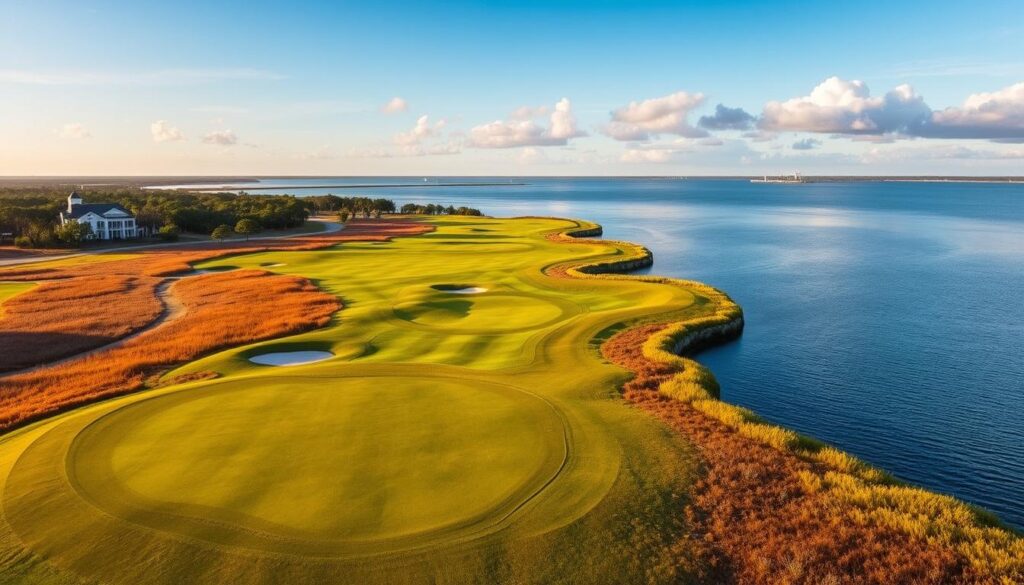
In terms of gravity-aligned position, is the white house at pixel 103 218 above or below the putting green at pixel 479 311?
above

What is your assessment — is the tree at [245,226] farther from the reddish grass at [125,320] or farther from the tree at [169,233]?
the reddish grass at [125,320]

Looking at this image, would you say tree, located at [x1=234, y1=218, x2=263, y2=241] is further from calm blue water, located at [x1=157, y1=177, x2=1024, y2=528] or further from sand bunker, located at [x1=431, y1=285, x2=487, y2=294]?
calm blue water, located at [x1=157, y1=177, x2=1024, y2=528]

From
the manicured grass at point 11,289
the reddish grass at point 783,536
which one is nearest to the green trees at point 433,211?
the manicured grass at point 11,289

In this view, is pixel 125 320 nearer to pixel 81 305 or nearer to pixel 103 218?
pixel 81 305

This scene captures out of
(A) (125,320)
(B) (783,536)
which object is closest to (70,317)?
(A) (125,320)

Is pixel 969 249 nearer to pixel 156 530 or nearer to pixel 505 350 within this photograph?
pixel 505 350

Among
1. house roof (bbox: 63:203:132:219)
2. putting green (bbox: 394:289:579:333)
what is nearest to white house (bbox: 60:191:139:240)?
house roof (bbox: 63:203:132:219)

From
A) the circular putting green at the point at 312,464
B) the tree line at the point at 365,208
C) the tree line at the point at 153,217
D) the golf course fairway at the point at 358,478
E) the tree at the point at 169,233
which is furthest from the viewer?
the tree line at the point at 365,208

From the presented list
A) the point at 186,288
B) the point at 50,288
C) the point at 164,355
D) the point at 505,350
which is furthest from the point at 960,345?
the point at 50,288
